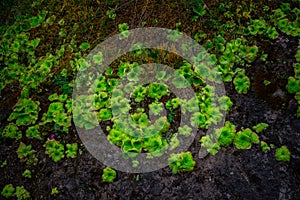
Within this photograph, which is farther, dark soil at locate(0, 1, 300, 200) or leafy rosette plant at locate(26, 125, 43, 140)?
leafy rosette plant at locate(26, 125, 43, 140)

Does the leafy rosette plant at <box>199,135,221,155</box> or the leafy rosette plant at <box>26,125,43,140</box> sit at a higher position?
the leafy rosette plant at <box>26,125,43,140</box>

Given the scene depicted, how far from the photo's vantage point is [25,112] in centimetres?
303

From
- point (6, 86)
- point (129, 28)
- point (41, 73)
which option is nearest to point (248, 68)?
point (129, 28)

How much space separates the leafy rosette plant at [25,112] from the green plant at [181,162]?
149cm

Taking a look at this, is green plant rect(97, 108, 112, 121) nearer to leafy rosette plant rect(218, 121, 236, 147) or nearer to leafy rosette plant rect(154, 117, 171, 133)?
leafy rosette plant rect(154, 117, 171, 133)

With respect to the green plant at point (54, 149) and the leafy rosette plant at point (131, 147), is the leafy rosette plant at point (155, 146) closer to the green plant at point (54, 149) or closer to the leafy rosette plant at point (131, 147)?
the leafy rosette plant at point (131, 147)

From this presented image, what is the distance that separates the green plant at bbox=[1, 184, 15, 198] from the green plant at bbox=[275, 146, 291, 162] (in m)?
2.44

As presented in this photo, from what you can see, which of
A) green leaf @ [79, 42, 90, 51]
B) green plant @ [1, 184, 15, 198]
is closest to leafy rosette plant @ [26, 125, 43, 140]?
green plant @ [1, 184, 15, 198]

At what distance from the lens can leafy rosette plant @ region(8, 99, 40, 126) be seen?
297cm

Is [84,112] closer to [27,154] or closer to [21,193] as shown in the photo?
[27,154]

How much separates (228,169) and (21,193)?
1.91 meters

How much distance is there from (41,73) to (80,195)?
146 centimetres

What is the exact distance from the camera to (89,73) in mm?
3129

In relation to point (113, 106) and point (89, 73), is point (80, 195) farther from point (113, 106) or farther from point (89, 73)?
point (89, 73)
